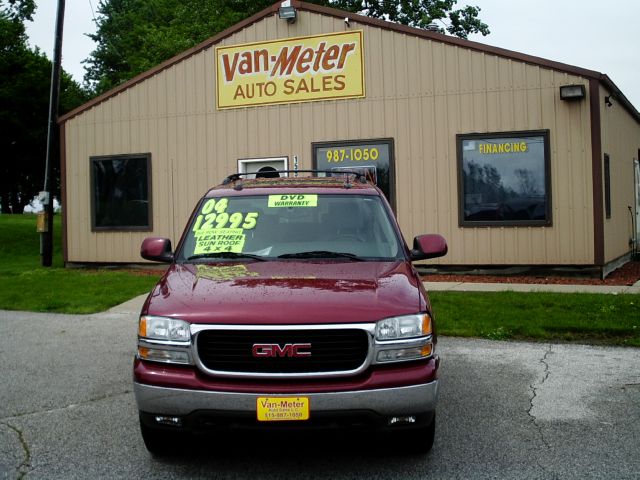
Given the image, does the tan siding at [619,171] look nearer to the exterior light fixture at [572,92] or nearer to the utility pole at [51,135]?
the exterior light fixture at [572,92]

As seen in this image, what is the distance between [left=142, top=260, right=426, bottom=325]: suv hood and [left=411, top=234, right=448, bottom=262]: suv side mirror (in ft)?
1.80

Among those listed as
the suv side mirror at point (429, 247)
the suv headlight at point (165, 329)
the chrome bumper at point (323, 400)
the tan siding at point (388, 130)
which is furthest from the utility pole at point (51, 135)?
the chrome bumper at point (323, 400)

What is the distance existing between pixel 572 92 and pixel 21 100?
26.8 meters

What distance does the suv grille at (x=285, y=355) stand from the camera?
3.81 meters

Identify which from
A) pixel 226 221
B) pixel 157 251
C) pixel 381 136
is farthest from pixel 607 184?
pixel 157 251

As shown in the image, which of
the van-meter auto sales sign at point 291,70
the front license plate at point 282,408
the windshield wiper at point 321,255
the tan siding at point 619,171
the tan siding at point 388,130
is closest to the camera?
the front license plate at point 282,408

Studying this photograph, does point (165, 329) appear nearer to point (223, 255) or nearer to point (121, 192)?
point (223, 255)

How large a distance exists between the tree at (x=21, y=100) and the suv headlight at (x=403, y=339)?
3040cm

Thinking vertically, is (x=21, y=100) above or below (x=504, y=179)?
above

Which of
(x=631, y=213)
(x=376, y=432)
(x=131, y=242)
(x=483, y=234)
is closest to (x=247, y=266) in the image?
(x=376, y=432)

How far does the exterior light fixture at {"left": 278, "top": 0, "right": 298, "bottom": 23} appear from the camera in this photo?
45.8 feet

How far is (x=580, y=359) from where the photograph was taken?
7.10 metres

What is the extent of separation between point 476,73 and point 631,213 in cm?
643

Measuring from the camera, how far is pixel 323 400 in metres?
3.71
